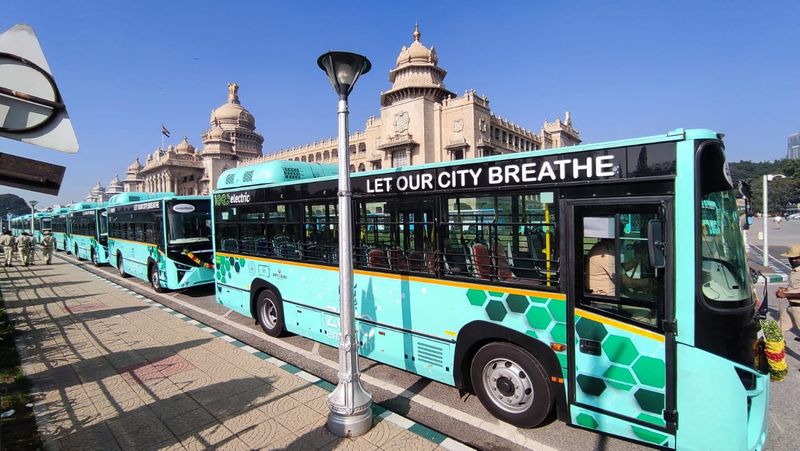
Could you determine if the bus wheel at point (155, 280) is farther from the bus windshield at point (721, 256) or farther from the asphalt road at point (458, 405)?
the bus windshield at point (721, 256)

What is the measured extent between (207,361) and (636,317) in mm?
5837

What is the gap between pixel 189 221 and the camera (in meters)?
11.3

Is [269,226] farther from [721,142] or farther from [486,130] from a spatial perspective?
[486,130]

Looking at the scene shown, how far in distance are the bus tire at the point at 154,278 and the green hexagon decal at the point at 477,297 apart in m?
10.9

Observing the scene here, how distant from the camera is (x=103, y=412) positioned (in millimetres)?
4637

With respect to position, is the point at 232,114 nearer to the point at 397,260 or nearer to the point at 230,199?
the point at 230,199

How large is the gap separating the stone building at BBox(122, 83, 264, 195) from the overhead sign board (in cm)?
9176

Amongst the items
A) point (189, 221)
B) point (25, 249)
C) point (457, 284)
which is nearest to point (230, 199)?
point (189, 221)

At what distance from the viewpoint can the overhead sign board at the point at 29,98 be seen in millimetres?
2260

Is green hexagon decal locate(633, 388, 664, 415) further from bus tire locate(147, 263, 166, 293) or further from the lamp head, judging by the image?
bus tire locate(147, 263, 166, 293)

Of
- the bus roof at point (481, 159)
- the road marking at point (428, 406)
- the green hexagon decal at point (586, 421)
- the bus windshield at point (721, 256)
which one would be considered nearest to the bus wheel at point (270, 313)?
the road marking at point (428, 406)

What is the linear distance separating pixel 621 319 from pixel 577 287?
427mm

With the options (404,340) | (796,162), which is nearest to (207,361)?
(404,340)

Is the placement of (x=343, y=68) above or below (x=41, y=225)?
above
